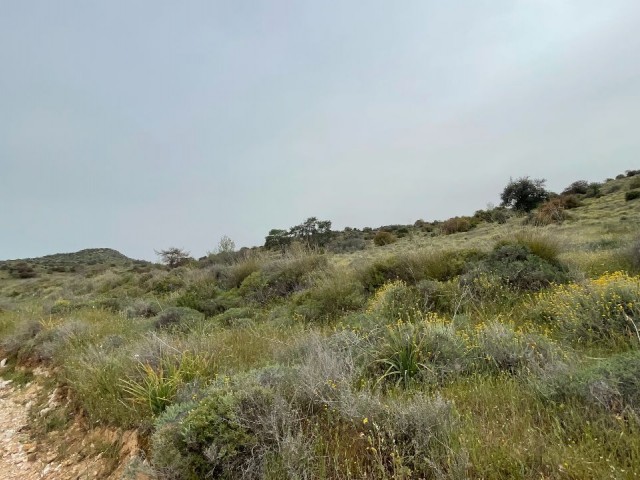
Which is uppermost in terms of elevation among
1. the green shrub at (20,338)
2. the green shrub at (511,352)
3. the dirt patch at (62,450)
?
the green shrub at (20,338)

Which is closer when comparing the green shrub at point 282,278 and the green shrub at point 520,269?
the green shrub at point 520,269

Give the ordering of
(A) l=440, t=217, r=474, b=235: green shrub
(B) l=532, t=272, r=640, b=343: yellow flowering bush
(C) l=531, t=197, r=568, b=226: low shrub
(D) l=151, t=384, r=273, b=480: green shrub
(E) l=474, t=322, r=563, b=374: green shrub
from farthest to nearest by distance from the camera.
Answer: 1. (A) l=440, t=217, r=474, b=235: green shrub
2. (C) l=531, t=197, r=568, b=226: low shrub
3. (B) l=532, t=272, r=640, b=343: yellow flowering bush
4. (E) l=474, t=322, r=563, b=374: green shrub
5. (D) l=151, t=384, r=273, b=480: green shrub

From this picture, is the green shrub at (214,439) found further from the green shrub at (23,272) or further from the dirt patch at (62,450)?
the green shrub at (23,272)

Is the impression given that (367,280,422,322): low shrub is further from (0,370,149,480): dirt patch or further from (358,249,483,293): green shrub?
(0,370,149,480): dirt patch

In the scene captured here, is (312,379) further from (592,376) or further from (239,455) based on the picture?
(592,376)

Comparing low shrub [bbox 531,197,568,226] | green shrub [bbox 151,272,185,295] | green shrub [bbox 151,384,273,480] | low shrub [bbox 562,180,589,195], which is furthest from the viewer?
low shrub [bbox 562,180,589,195]

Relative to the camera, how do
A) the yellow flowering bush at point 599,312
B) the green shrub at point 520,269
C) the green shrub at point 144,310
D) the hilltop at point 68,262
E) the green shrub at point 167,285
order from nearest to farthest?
the yellow flowering bush at point 599,312
the green shrub at point 520,269
the green shrub at point 144,310
the green shrub at point 167,285
the hilltop at point 68,262

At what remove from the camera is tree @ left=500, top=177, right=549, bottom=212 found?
103ft

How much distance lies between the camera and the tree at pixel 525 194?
31375 millimetres

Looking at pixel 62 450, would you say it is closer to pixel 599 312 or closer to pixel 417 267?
pixel 599 312

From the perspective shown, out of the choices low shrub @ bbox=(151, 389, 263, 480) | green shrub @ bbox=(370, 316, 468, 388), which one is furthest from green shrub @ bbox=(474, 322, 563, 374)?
low shrub @ bbox=(151, 389, 263, 480)

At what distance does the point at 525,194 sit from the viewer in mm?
31594

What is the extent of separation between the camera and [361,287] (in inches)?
340

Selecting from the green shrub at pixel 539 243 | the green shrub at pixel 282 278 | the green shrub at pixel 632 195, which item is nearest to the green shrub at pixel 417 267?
the green shrub at pixel 539 243
